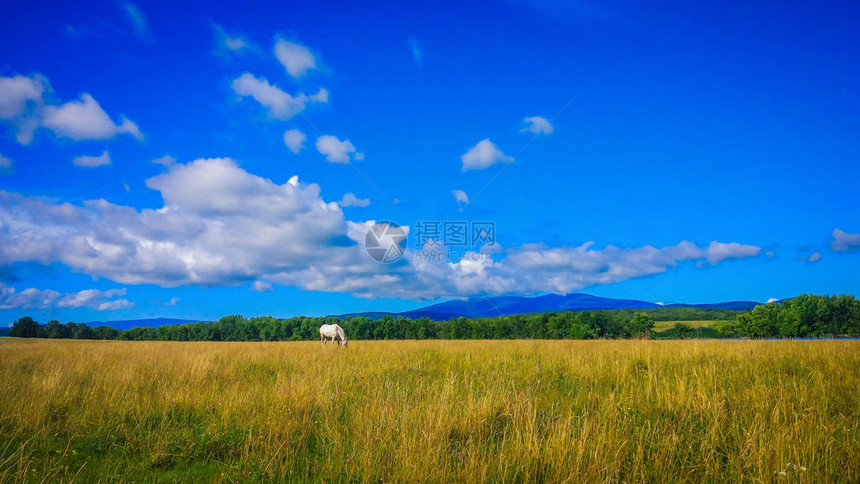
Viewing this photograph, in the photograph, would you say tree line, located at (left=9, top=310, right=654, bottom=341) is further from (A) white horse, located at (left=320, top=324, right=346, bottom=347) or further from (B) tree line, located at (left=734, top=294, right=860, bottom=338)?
(A) white horse, located at (left=320, top=324, right=346, bottom=347)

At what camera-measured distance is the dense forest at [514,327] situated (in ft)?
245

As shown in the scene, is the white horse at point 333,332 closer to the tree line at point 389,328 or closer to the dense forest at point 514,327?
the dense forest at point 514,327

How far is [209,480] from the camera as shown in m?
3.72

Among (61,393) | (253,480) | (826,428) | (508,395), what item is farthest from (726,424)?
(61,393)

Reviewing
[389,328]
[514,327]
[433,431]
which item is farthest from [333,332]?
[389,328]

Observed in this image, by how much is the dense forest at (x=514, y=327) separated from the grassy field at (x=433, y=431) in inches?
2366

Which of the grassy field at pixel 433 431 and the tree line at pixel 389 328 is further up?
the grassy field at pixel 433 431

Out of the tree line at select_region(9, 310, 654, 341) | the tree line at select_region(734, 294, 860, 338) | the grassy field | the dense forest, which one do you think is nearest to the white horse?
the grassy field

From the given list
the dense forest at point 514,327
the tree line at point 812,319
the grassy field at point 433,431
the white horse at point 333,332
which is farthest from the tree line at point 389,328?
the grassy field at point 433,431

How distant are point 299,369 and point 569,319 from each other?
88.0 metres

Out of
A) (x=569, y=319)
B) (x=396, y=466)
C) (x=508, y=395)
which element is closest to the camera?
(x=396, y=466)

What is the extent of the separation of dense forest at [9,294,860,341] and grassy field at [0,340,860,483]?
6008 cm

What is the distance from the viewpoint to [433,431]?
409cm

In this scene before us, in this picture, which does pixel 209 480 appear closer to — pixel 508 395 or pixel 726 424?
pixel 508 395
